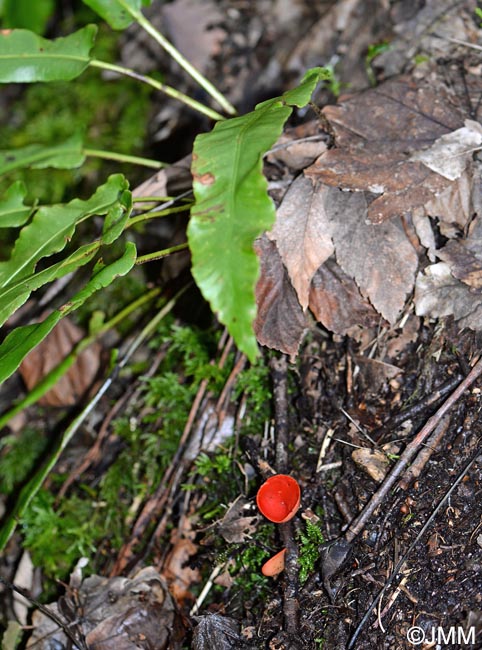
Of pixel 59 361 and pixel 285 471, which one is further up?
pixel 59 361

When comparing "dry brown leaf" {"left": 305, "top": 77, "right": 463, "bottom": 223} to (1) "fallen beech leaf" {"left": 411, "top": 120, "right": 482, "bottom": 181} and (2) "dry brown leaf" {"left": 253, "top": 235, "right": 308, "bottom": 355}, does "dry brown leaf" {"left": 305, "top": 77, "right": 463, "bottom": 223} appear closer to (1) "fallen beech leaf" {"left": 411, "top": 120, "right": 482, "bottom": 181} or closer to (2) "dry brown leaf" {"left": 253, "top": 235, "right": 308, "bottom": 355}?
(1) "fallen beech leaf" {"left": 411, "top": 120, "right": 482, "bottom": 181}

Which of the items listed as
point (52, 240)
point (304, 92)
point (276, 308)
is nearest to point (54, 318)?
point (52, 240)

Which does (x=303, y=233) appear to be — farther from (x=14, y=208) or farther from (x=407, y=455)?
(x=14, y=208)

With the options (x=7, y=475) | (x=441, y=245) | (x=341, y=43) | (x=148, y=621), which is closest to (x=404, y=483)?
(x=441, y=245)

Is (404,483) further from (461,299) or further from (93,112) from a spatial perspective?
(93,112)

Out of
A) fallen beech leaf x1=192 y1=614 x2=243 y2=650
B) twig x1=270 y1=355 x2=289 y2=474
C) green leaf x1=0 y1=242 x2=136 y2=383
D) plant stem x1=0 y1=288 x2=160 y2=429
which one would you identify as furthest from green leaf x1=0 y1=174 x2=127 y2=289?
fallen beech leaf x1=192 y1=614 x2=243 y2=650
